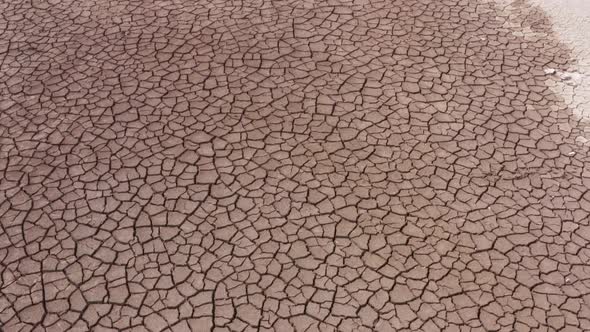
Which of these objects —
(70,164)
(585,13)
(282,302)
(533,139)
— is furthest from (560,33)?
(70,164)

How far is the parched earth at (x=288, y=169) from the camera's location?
3.59 meters

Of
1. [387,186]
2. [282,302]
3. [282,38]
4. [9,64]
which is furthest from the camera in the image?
[282,38]

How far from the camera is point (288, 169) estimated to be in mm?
4453

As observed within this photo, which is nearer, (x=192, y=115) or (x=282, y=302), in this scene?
(x=282, y=302)

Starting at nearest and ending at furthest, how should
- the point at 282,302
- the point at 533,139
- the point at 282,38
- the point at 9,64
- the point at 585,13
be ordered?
the point at 282,302, the point at 533,139, the point at 9,64, the point at 282,38, the point at 585,13

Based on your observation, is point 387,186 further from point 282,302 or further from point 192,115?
point 192,115

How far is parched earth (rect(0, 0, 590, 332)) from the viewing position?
3588 mm

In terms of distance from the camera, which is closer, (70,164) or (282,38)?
(70,164)

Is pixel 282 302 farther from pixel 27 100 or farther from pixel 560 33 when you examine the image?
pixel 560 33

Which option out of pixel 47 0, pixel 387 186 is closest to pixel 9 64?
pixel 47 0

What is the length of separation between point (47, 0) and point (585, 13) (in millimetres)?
5425

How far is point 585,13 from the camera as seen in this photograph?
6.31 metres

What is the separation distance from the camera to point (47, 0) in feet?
21.1

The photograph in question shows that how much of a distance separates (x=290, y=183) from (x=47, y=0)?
12.2 feet
